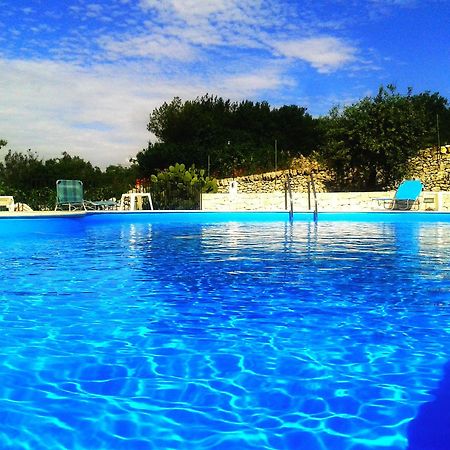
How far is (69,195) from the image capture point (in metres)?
15.4

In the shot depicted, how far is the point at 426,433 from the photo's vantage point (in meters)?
2.02

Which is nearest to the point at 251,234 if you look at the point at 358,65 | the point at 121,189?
the point at 121,189

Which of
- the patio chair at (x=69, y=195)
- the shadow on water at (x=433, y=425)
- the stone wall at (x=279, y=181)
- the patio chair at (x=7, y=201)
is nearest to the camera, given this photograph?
→ the shadow on water at (x=433, y=425)

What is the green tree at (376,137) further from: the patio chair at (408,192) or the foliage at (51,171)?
the foliage at (51,171)

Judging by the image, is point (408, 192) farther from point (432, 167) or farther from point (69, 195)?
point (69, 195)

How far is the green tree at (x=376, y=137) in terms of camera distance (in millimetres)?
19047

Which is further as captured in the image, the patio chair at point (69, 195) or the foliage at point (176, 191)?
the foliage at point (176, 191)

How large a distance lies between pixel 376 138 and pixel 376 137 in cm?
5

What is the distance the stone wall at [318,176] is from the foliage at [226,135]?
142 cm

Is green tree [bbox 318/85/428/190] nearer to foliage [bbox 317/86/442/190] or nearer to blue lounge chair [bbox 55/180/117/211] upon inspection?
foliage [bbox 317/86/442/190]

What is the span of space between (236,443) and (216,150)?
2493 cm

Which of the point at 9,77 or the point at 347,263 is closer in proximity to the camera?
the point at 347,263

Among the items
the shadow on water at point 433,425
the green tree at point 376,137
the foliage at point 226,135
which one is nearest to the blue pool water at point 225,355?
the shadow on water at point 433,425

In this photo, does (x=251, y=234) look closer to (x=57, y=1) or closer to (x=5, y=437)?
(x=5, y=437)
